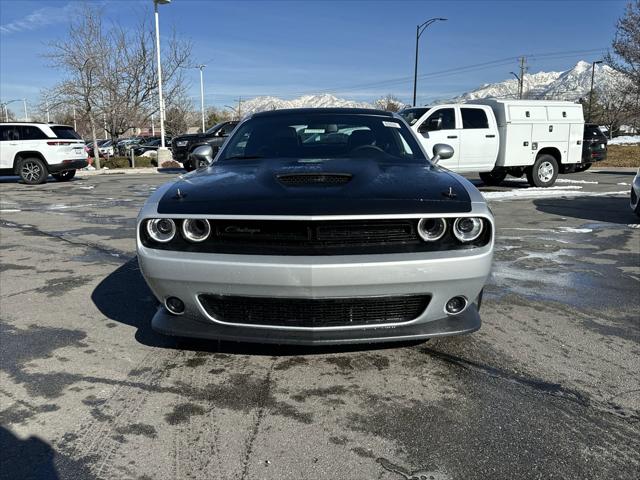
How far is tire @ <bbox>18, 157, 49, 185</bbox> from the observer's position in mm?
15281

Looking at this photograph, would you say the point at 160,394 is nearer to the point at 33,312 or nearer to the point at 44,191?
the point at 33,312

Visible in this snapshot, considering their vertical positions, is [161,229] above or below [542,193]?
above

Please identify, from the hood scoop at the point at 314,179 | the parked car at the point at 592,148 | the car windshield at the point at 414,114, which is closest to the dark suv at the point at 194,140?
the car windshield at the point at 414,114

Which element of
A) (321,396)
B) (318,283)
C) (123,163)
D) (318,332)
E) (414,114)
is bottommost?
(321,396)

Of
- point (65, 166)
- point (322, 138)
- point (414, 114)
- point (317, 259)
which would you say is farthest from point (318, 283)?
point (65, 166)

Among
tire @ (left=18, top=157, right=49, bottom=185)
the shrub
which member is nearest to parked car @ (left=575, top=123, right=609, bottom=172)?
tire @ (left=18, top=157, right=49, bottom=185)

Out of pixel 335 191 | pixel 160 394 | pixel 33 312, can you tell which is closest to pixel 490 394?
pixel 335 191

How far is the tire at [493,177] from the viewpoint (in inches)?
532

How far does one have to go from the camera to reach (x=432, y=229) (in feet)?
9.28

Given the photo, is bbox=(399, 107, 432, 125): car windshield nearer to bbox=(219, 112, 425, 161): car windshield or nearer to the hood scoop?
bbox=(219, 112, 425, 161): car windshield

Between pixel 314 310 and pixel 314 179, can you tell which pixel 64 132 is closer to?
pixel 314 179

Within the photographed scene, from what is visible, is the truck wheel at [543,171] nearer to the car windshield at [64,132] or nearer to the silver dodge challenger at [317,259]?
the silver dodge challenger at [317,259]

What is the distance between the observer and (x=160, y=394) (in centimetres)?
277

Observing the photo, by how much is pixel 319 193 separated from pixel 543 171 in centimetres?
1202
